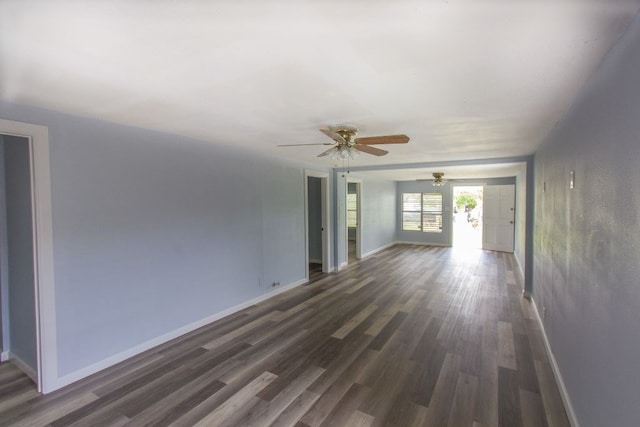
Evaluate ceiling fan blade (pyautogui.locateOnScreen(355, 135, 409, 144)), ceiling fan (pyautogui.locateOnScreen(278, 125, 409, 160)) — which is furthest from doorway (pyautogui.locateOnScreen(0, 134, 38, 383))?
ceiling fan blade (pyautogui.locateOnScreen(355, 135, 409, 144))

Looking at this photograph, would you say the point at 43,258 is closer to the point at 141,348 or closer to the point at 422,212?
the point at 141,348

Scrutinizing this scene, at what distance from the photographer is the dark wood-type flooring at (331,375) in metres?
2.16

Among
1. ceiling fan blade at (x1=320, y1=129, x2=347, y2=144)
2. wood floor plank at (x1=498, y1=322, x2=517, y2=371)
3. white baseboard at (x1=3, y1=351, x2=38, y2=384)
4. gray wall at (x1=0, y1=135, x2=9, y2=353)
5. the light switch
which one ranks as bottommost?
wood floor plank at (x1=498, y1=322, x2=517, y2=371)

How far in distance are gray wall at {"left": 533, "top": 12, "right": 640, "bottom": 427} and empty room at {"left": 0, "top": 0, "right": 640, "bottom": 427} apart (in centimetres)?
2

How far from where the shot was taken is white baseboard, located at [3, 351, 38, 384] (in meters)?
2.57

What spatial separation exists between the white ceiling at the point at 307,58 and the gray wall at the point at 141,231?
391 mm

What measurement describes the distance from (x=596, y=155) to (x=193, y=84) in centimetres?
237

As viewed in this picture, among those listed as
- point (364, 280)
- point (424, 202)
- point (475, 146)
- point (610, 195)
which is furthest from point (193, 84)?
point (424, 202)

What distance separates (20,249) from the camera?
104 inches

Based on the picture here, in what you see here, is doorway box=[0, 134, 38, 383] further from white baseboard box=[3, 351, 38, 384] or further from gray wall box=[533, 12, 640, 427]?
gray wall box=[533, 12, 640, 427]

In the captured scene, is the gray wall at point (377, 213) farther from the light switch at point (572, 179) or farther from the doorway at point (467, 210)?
the light switch at point (572, 179)

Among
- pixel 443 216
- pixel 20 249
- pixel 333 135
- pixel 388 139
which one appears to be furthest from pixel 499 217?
pixel 20 249

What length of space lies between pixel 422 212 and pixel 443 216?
66cm

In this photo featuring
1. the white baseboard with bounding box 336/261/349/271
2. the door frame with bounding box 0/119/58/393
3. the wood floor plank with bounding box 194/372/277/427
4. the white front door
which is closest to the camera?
the wood floor plank with bounding box 194/372/277/427
